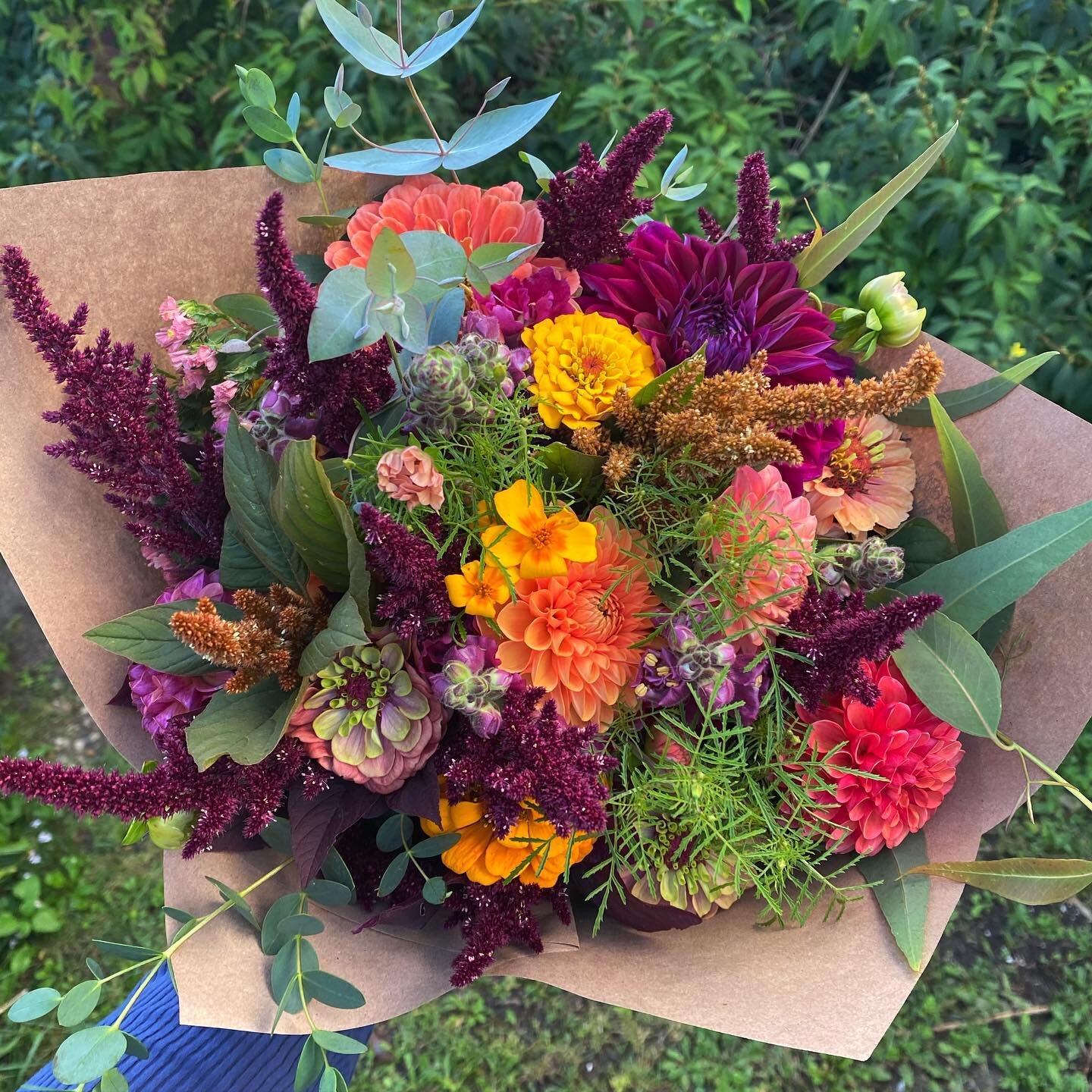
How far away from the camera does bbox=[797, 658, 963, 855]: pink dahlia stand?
702 millimetres

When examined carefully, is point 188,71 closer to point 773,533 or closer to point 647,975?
point 773,533

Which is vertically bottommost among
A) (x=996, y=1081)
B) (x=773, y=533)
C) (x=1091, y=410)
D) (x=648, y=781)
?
(x=996, y=1081)

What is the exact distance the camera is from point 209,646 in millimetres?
521

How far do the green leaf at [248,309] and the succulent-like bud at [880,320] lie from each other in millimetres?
470

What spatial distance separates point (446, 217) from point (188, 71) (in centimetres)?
168

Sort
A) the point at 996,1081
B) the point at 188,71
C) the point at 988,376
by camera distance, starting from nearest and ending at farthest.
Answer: the point at 988,376 < the point at 996,1081 < the point at 188,71

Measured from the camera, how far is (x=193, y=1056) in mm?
870

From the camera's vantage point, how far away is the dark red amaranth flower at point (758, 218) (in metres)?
0.73

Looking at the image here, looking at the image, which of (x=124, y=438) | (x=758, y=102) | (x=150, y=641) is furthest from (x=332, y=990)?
(x=758, y=102)

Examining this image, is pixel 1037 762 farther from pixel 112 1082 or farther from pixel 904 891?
pixel 112 1082

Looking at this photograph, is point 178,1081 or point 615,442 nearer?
point 615,442

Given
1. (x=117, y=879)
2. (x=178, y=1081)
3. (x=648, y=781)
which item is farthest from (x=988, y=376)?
(x=117, y=879)

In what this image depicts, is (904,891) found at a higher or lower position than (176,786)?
lower

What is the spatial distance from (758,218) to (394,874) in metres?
0.58
